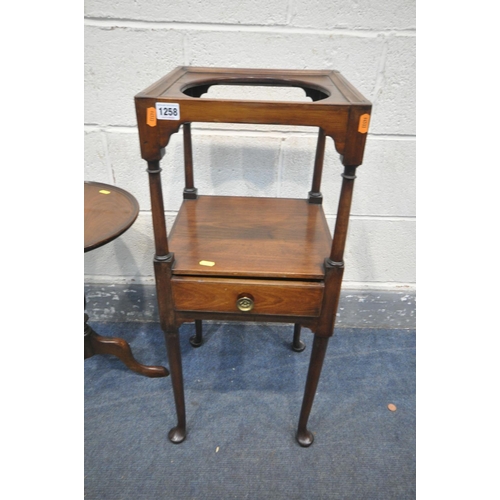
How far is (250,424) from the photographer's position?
1110 millimetres

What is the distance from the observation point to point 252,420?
1.12 metres

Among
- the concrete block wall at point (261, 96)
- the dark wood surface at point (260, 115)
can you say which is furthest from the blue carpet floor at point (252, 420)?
the dark wood surface at point (260, 115)

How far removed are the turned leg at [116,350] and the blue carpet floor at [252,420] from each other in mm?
39

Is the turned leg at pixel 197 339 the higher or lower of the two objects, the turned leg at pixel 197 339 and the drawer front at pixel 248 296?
the lower

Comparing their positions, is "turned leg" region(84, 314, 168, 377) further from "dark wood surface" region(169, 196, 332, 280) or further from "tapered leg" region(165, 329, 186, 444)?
"dark wood surface" region(169, 196, 332, 280)

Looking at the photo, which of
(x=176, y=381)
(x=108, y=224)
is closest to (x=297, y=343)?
(x=176, y=381)

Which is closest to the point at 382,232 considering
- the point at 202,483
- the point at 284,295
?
the point at 284,295

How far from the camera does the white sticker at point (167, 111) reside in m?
0.62

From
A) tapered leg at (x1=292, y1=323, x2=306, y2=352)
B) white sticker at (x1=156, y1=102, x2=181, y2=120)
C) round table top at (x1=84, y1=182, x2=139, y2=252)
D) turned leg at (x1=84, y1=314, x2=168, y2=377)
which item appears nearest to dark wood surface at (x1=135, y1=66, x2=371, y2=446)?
white sticker at (x1=156, y1=102, x2=181, y2=120)

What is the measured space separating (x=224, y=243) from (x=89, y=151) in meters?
0.62

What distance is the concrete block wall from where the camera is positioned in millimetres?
1005

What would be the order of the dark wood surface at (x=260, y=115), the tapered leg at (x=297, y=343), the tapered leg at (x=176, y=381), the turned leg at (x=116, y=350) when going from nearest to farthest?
the dark wood surface at (x=260, y=115), the tapered leg at (x=176, y=381), the turned leg at (x=116, y=350), the tapered leg at (x=297, y=343)

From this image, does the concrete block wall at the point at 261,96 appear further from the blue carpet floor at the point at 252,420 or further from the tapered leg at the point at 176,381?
the tapered leg at the point at 176,381
